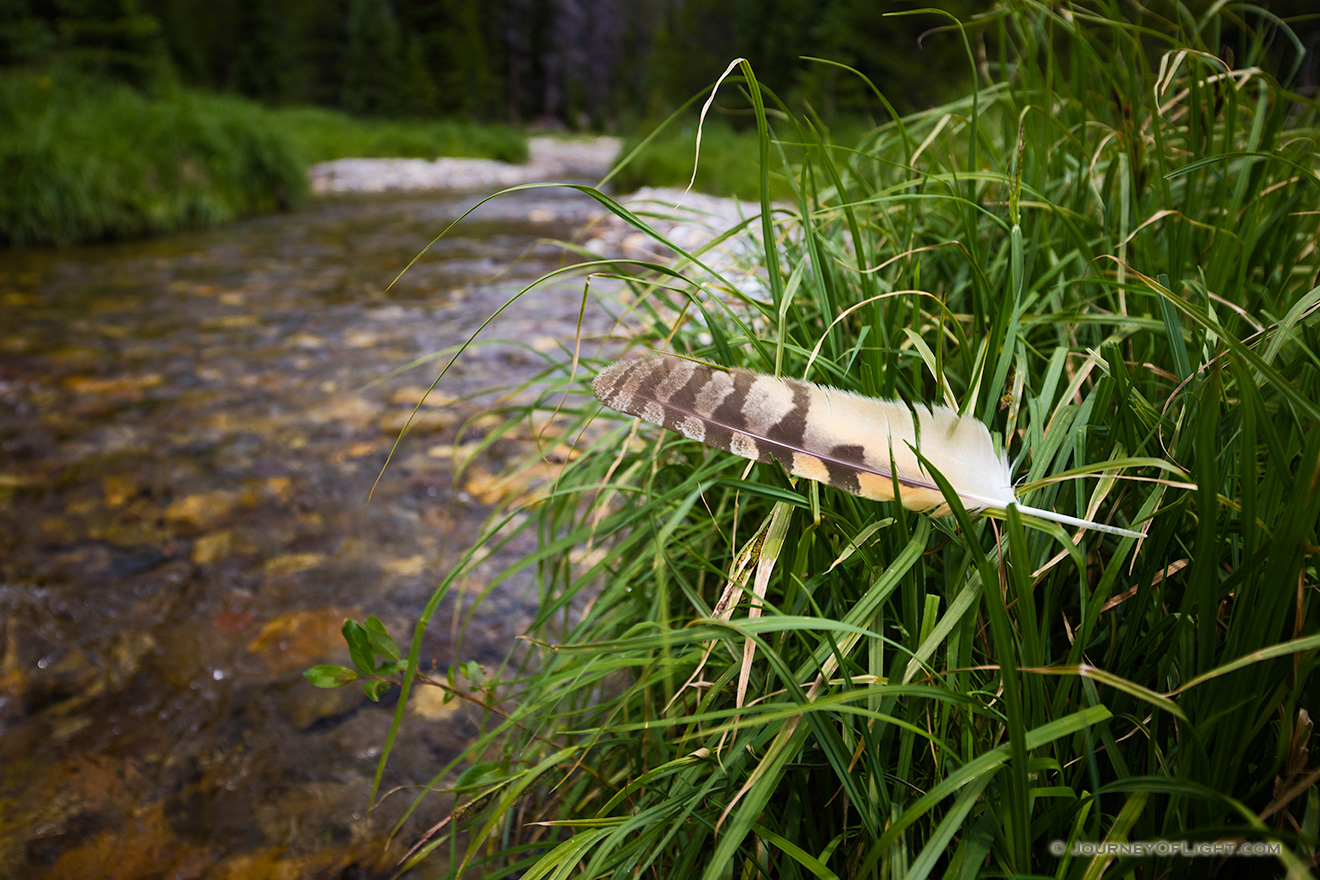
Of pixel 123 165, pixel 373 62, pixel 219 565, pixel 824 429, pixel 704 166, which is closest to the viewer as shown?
pixel 824 429

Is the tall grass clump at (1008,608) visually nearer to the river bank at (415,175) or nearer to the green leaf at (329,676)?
the green leaf at (329,676)

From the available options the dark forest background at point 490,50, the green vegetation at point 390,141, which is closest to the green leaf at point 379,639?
the dark forest background at point 490,50

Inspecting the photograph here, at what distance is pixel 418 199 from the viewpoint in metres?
11.1

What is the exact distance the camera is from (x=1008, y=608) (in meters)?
0.93

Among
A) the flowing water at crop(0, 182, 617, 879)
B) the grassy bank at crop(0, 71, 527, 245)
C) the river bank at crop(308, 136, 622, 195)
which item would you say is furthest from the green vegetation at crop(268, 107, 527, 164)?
the flowing water at crop(0, 182, 617, 879)

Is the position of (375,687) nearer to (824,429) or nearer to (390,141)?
(824,429)

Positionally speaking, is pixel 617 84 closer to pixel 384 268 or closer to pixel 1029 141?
pixel 384 268

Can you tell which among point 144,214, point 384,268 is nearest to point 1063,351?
point 384,268

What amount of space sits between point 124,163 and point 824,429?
8948 millimetres

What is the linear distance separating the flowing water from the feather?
0.87 meters

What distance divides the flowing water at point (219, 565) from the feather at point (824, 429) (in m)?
0.87

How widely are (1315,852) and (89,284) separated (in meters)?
7.07

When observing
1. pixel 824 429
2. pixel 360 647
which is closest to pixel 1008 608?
pixel 824 429

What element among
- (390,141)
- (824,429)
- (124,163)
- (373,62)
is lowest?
A: (824,429)
